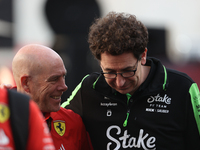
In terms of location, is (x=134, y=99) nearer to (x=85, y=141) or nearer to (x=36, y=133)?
(x=85, y=141)

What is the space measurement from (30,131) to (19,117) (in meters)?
0.09

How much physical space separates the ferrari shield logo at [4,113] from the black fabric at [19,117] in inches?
0.7

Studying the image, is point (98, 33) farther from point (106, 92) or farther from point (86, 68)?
point (86, 68)

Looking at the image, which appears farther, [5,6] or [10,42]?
[10,42]

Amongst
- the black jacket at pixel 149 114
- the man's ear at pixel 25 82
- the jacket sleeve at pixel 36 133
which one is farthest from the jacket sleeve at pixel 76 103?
the jacket sleeve at pixel 36 133

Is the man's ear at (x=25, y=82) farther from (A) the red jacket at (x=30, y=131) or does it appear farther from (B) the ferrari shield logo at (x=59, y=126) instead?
(A) the red jacket at (x=30, y=131)

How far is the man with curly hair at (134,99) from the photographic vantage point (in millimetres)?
2842

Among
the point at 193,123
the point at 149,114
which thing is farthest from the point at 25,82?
the point at 193,123

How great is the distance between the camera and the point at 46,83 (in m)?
2.84

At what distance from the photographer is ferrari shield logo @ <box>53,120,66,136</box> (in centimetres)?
293

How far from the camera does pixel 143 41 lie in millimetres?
2941

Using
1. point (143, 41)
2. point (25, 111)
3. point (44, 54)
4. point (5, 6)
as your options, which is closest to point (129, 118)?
point (143, 41)

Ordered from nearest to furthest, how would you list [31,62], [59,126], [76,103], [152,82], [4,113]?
[4,113]
[31,62]
[59,126]
[152,82]
[76,103]

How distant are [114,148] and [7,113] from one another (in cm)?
167
